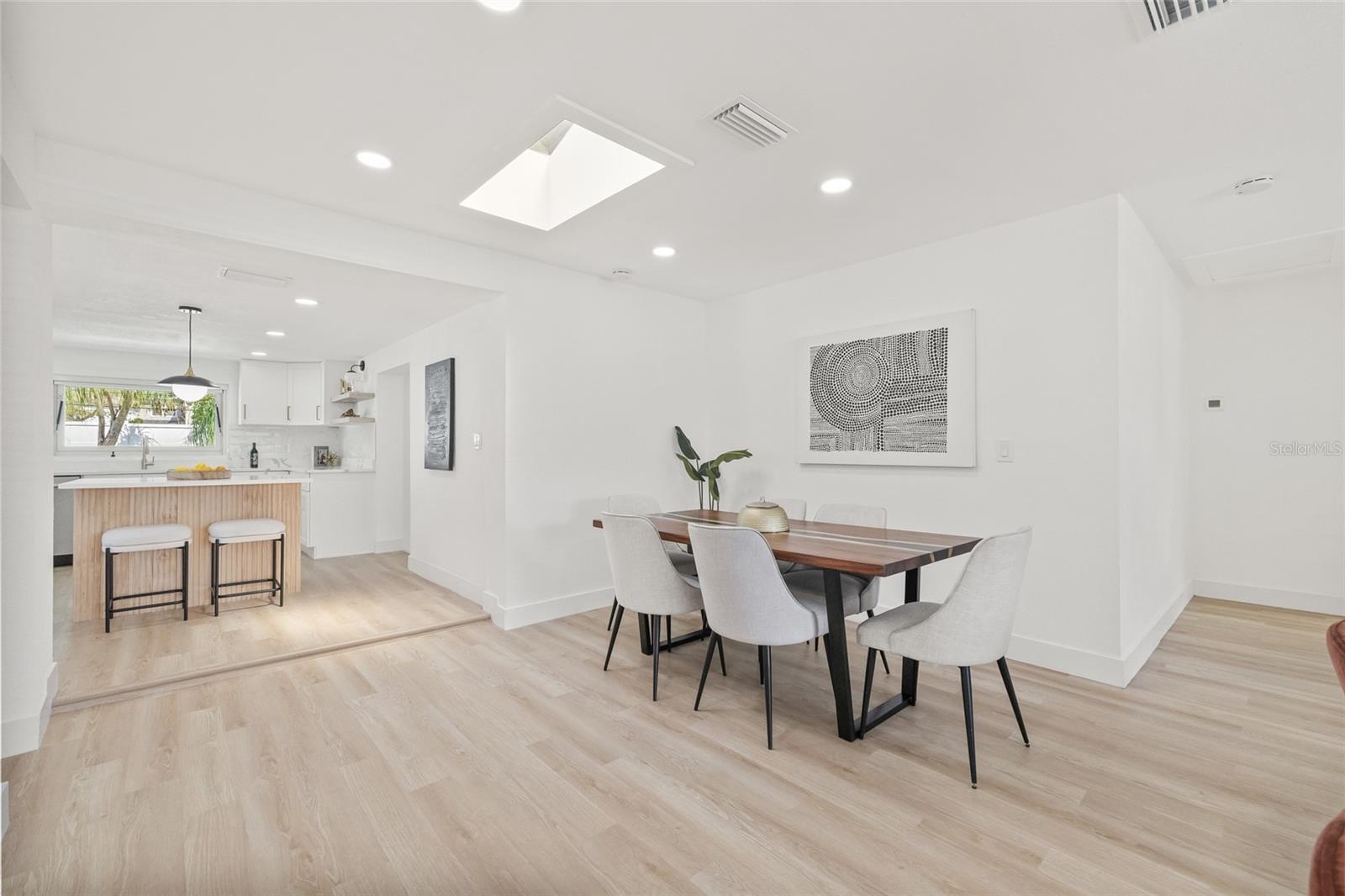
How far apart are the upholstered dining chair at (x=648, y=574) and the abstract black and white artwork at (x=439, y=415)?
233 centimetres

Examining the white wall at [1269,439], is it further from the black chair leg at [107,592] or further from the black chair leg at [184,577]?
the black chair leg at [107,592]

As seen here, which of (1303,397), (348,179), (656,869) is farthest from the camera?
(1303,397)

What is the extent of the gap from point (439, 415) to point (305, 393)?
341 cm

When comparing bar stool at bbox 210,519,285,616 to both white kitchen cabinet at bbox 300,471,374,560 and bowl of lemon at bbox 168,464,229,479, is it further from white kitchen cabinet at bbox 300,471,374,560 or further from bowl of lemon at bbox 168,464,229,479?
white kitchen cabinet at bbox 300,471,374,560

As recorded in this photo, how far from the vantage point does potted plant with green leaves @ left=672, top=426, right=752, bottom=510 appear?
457 centimetres

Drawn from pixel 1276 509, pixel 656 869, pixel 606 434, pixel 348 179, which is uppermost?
pixel 348 179

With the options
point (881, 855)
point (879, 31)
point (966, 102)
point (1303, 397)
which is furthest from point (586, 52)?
point (1303, 397)

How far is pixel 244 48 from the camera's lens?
1830 mm

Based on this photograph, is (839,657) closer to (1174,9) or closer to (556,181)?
(1174,9)

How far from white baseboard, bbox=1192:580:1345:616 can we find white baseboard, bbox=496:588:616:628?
179 inches

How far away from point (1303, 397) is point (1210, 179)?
8.55 ft

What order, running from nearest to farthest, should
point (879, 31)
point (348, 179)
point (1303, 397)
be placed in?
1. point (879, 31)
2. point (348, 179)
3. point (1303, 397)

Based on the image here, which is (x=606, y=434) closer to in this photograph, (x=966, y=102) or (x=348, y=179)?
(x=348, y=179)

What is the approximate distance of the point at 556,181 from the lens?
322 cm
